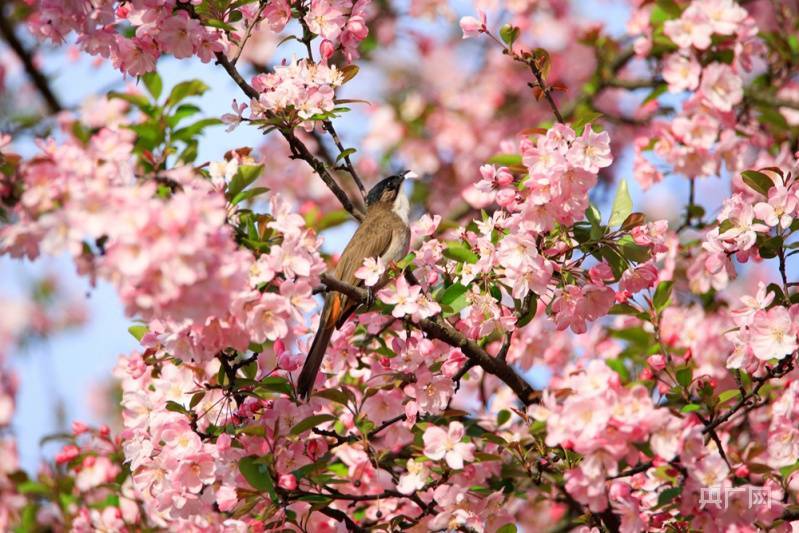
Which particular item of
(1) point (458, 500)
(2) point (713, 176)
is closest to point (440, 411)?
(1) point (458, 500)

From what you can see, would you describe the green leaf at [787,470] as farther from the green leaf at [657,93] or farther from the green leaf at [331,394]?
the green leaf at [657,93]

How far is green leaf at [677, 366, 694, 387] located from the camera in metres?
3.03

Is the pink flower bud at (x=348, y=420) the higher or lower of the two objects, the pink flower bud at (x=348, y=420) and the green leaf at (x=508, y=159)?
the lower

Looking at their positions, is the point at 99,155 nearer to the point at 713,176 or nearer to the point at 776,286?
the point at 776,286

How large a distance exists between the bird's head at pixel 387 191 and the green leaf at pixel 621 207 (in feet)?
6.12

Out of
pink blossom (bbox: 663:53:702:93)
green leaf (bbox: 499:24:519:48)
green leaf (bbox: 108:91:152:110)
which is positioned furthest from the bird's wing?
pink blossom (bbox: 663:53:702:93)

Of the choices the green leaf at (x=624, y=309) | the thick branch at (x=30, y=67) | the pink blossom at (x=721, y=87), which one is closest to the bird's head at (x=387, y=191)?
the pink blossom at (x=721, y=87)

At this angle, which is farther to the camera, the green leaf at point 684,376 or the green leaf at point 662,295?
the green leaf at point 662,295

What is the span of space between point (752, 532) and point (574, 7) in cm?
692

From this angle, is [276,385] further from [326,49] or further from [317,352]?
[326,49]

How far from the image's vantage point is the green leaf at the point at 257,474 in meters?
2.87

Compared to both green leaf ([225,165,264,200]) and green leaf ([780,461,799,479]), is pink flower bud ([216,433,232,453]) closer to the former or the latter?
green leaf ([225,165,264,200])

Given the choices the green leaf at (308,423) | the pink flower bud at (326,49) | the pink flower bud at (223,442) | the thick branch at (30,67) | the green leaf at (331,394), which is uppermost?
the thick branch at (30,67)

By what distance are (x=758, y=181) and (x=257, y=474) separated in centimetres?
186
